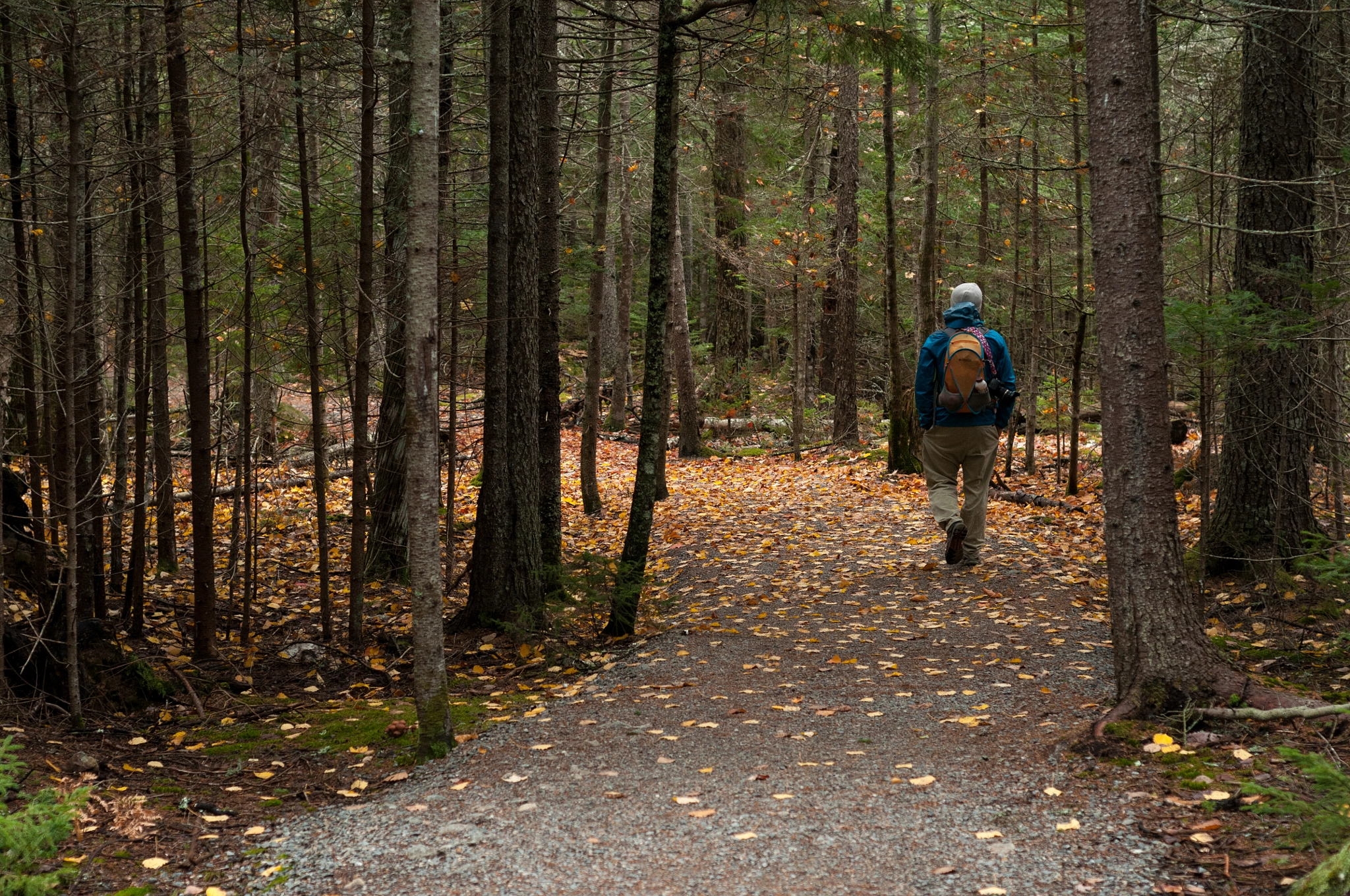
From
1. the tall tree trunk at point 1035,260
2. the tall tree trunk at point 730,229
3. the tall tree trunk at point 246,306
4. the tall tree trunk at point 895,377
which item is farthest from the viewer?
the tall tree trunk at point 730,229

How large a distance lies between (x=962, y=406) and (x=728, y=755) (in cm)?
451

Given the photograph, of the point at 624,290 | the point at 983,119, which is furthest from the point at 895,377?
the point at 624,290

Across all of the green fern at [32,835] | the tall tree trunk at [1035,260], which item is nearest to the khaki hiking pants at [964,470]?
the tall tree trunk at [1035,260]

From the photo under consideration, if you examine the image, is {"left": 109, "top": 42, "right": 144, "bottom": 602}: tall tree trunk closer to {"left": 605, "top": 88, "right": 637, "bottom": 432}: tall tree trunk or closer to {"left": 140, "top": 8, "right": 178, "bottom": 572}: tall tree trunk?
→ {"left": 140, "top": 8, "right": 178, "bottom": 572}: tall tree trunk

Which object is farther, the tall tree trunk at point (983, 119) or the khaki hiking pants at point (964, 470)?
the tall tree trunk at point (983, 119)

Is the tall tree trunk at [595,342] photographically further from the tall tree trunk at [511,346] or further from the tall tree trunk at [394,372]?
the tall tree trunk at [511,346]

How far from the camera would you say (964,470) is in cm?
842

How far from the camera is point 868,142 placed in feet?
71.5

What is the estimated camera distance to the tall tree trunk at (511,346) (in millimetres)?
7246

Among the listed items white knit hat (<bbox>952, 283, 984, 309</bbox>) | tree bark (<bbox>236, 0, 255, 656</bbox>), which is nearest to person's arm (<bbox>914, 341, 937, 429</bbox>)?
white knit hat (<bbox>952, 283, 984, 309</bbox>)

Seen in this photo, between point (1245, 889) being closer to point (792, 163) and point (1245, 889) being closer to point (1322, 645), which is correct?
point (1322, 645)

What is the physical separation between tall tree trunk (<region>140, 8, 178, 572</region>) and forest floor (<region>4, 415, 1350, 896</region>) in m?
1.47

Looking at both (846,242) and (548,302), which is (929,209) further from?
(548,302)

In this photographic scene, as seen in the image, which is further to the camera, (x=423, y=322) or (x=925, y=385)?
(x=925, y=385)
